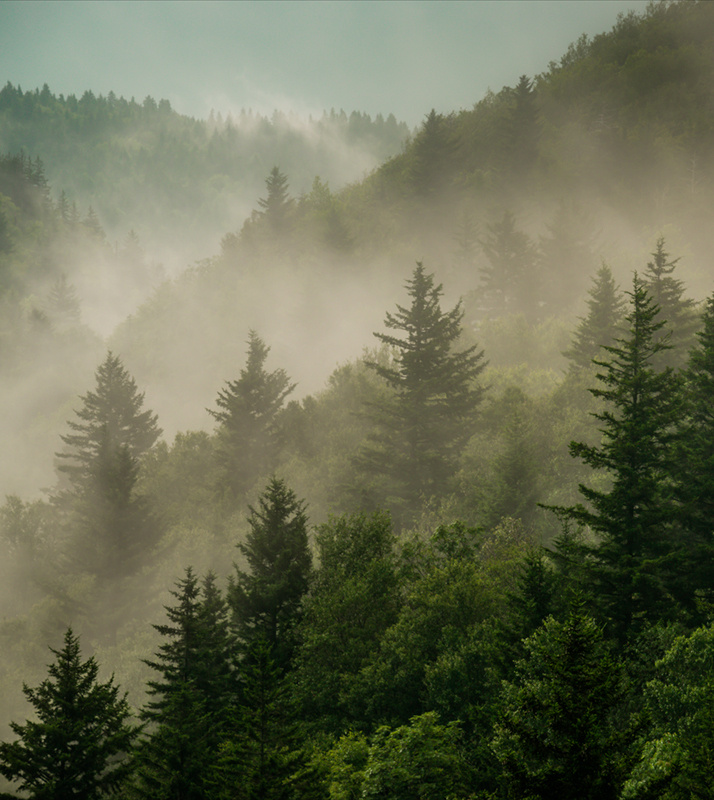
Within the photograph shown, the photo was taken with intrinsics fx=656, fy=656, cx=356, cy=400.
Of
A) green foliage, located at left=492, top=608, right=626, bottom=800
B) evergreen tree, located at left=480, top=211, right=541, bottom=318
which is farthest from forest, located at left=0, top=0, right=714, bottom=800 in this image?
evergreen tree, located at left=480, top=211, right=541, bottom=318

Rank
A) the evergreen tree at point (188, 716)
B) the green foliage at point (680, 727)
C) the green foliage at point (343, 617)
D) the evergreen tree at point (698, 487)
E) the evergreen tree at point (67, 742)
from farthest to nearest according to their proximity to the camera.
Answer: the green foliage at point (343, 617) < the evergreen tree at point (188, 716) < the evergreen tree at point (698, 487) < the evergreen tree at point (67, 742) < the green foliage at point (680, 727)

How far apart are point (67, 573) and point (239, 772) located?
31.7 m

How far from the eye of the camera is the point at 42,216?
16575 cm

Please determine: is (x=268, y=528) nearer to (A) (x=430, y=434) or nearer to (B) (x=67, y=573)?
(A) (x=430, y=434)

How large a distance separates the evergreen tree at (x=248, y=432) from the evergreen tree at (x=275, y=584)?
17824 millimetres

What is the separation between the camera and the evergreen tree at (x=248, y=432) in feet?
150

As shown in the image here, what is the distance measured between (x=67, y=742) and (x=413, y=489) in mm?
23769

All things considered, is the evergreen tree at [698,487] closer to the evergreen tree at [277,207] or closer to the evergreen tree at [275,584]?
the evergreen tree at [275,584]

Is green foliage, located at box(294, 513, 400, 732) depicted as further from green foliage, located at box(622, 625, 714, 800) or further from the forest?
green foliage, located at box(622, 625, 714, 800)

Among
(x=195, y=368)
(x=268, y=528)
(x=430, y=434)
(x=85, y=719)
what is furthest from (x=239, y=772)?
(x=195, y=368)

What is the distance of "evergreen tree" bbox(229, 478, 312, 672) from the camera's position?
25281 millimetres

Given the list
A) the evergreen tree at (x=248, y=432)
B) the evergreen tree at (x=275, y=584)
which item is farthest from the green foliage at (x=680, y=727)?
the evergreen tree at (x=248, y=432)

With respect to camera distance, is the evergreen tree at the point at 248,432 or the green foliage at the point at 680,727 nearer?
the green foliage at the point at 680,727

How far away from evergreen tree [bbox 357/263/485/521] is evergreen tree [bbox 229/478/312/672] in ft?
35.4
